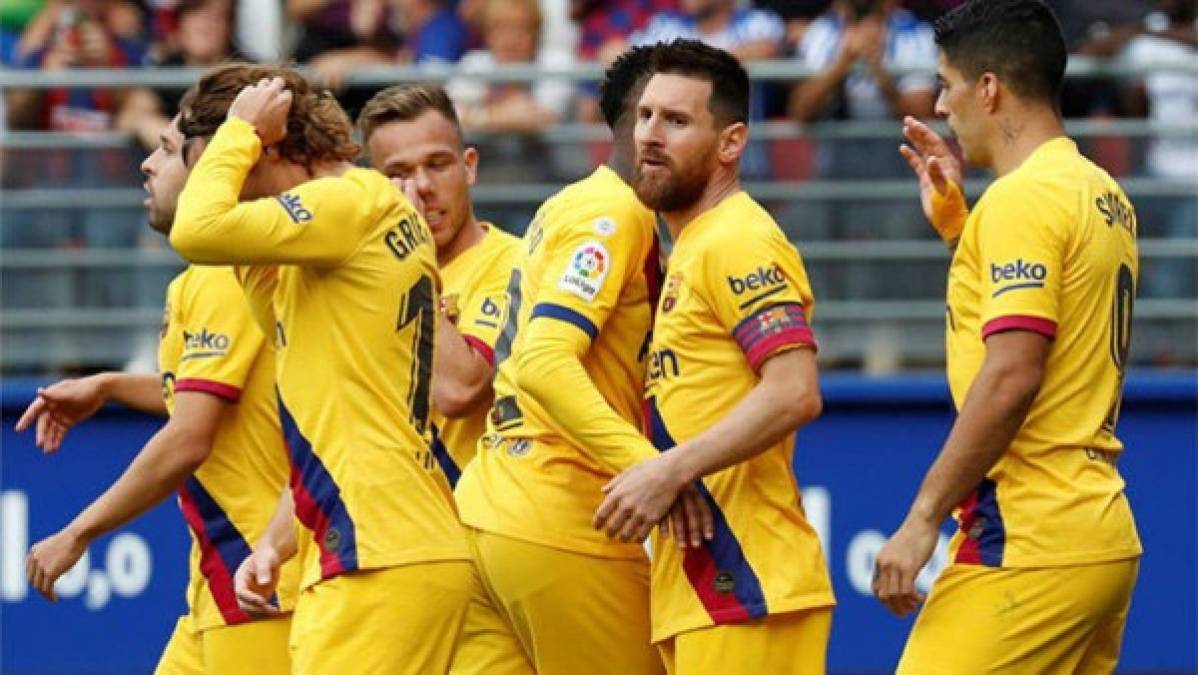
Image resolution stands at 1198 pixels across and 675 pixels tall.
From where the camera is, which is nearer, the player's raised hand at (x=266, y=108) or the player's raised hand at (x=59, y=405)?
the player's raised hand at (x=266, y=108)

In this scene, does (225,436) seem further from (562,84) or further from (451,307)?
(562,84)

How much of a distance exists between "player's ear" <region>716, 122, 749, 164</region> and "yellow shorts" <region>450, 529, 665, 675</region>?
1.18 m

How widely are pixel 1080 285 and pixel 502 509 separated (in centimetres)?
180

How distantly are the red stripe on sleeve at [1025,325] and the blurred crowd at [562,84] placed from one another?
5.68 m

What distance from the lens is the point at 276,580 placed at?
6719 millimetres

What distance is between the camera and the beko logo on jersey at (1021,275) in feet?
20.5

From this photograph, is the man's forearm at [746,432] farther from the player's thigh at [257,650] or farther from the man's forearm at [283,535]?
the player's thigh at [257,650]

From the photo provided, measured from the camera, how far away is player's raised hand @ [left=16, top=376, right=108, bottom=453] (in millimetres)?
7926

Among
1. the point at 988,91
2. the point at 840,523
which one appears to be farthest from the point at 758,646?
the point at 840,523

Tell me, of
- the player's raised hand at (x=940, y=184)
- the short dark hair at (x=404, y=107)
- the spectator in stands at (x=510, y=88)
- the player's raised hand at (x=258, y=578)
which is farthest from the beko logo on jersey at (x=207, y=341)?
the spectator in stands at (x=510, y=88)

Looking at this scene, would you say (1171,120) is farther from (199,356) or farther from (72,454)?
(199,356)

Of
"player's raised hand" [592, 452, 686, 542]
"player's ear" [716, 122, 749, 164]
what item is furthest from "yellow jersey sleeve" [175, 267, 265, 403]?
"player's ear" [716, 122, 749, 164]

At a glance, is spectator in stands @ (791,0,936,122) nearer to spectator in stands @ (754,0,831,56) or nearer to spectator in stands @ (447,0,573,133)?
spectator in stands @ (754,0,831,56)

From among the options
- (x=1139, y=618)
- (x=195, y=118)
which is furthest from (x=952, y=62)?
(x=1139, y=618)
